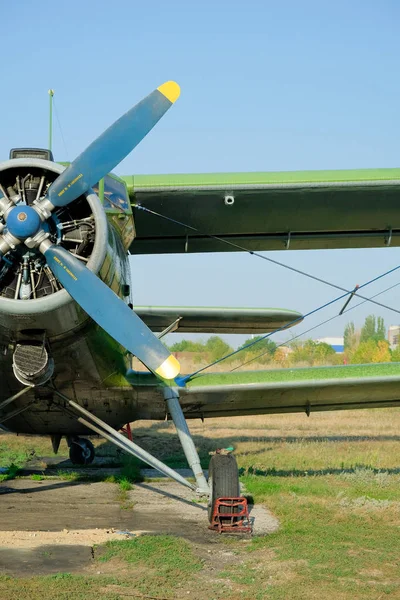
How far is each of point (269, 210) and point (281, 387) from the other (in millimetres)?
2285

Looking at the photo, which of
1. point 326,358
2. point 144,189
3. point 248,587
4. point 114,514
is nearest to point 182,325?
point 144,189

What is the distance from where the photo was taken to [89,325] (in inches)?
311

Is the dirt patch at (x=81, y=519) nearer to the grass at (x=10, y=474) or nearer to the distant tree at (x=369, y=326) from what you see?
the grass at (x=10, y=474)

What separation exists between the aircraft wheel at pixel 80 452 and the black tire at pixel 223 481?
514 cm

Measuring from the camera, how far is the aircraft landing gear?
12930 mm

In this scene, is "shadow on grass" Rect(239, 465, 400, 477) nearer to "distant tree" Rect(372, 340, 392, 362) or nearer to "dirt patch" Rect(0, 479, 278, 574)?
"dirt patch" Rect(0, 479, 278, 574)

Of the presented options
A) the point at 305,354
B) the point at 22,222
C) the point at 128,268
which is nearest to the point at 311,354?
the point at 305,354

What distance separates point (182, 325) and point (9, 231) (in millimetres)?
6644

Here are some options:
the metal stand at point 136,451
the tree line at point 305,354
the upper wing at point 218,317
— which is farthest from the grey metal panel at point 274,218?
the tree line at point 305,354

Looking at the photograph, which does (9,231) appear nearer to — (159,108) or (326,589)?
(159,108)

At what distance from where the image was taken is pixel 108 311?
7254 mm

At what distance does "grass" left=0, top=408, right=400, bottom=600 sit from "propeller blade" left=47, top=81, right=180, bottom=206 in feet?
10.5

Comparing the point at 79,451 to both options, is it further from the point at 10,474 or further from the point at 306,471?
the point at 306,471

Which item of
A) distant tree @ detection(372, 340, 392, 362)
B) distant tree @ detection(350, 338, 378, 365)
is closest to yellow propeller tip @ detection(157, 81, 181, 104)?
distant tree @ detection(372, 340, 392, 362)
